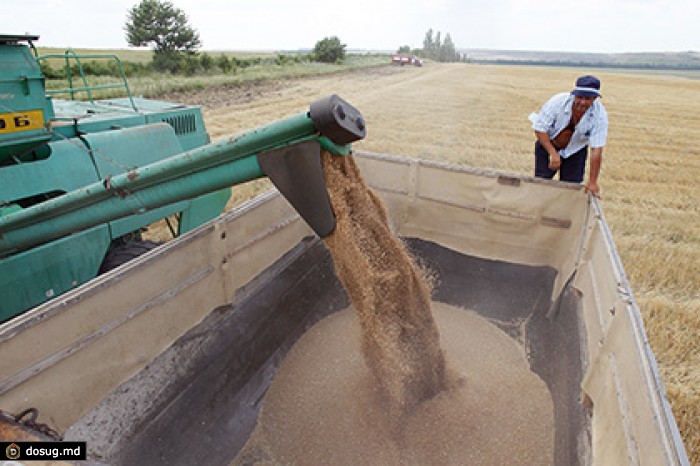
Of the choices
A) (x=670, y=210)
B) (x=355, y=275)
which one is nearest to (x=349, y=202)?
(x=355, y=275)

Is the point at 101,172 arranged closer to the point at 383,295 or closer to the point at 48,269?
the point at 48,269

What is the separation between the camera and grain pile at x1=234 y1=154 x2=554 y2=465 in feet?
8.34

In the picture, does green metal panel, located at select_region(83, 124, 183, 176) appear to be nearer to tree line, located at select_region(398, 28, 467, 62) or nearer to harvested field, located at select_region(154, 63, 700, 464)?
harvested field, located at select_region(154, 63, 700, 464)

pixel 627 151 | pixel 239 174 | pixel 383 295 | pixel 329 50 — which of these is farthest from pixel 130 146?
pixel 329 50

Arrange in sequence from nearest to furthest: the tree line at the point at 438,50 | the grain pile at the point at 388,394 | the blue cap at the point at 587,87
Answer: the grain pile at the point at 388,394 < the blue cap at the point at 587,87 < the tree line at the point at 438,50

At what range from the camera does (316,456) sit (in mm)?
2711

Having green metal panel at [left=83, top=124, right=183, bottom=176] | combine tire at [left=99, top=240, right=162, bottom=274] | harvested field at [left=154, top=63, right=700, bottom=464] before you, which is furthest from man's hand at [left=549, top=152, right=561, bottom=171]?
combine tire at [left=99, top=240, right=162, bottom=274]

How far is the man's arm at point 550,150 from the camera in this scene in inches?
154

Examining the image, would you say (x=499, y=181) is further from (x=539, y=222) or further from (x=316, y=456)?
(x=316, y=456)

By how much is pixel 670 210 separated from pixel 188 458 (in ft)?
21.5

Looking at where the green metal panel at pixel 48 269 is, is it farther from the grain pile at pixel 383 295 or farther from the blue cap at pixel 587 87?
the blue cap at pixel 587 87

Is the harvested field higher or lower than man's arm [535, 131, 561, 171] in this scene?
lower

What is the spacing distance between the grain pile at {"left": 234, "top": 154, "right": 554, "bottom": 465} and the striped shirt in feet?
6.21

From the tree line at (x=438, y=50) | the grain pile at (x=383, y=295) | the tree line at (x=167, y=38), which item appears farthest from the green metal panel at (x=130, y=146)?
the tree line at (x=438, y=50)
